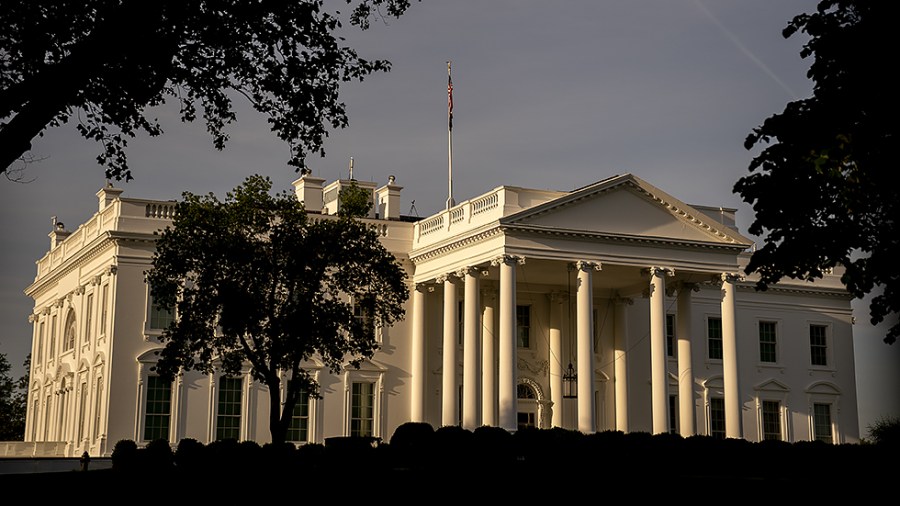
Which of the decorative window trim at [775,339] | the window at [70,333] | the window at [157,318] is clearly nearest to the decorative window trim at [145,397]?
the window at [157,318]

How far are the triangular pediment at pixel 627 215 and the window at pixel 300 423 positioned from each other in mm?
11950

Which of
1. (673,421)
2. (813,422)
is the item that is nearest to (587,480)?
(673,421)

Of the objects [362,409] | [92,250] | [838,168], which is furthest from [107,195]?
[838,168]

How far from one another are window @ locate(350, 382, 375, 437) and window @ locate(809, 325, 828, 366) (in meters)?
23.6

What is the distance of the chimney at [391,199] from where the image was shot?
2301 inches

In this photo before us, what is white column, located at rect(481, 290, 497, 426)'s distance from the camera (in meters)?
46.9

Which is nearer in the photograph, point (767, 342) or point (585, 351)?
point (585, 351)

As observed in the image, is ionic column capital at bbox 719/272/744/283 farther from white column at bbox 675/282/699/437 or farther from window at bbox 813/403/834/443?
window at bbox 813/403/834/443

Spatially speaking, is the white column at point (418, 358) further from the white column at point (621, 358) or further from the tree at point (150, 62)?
the tree at point (150, 62)

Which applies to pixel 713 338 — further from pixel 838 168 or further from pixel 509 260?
pixel 838 168

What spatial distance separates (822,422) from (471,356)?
23634mm

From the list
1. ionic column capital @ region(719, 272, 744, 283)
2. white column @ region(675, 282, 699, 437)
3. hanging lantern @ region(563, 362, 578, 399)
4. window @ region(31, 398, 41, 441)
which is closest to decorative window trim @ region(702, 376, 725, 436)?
white column @ region(675, 282, 699, 437)

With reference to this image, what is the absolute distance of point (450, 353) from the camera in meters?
49.1

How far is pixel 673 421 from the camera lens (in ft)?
188
